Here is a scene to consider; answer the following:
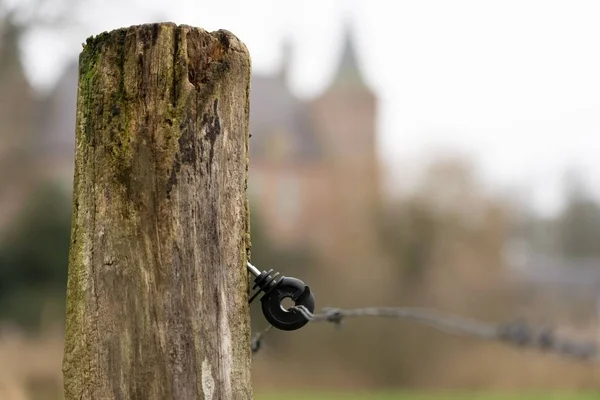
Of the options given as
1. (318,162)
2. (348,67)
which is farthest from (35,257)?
(348,67)

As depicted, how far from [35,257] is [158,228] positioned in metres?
24.5

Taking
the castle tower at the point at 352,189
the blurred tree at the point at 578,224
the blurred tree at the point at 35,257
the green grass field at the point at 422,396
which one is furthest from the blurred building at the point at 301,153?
the blurred tree at the point at 578,224

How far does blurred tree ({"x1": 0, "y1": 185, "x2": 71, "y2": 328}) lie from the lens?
24141 mm

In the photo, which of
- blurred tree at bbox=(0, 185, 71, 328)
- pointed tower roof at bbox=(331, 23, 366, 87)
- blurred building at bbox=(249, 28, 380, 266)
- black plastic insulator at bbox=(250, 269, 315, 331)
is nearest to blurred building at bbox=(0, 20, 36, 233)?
blurred tree at bbox=(0, 185, 71, 328)

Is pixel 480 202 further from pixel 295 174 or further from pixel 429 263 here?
pixel 295 174

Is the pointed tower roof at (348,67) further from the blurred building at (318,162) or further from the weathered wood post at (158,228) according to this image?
the weathered wood post at (158,228)

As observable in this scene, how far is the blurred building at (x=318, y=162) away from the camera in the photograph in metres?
32.2

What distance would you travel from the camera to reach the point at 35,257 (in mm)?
24797

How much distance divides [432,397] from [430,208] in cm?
747

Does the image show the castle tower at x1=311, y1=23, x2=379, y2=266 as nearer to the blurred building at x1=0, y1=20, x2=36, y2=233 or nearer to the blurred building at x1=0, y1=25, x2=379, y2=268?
the blurred building at x1=0, y1=25, x2=379, y2=268

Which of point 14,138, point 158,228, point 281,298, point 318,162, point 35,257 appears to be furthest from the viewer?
point 318,162

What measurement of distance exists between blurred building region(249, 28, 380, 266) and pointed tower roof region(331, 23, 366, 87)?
7 cm

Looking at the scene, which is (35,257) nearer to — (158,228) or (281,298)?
(281,298)

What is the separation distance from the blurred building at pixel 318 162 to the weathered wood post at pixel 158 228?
22.7m
